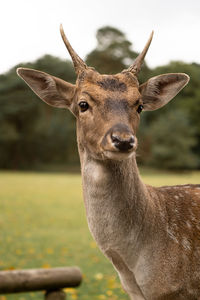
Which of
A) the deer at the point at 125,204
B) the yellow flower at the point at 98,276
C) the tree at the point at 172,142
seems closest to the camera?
the deer at the point at 125,204

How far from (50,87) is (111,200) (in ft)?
3.03

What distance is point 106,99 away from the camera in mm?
2584

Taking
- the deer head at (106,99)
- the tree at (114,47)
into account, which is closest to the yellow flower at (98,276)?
the deer head at (106,99)

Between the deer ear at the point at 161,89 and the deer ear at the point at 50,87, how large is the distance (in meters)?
0.54

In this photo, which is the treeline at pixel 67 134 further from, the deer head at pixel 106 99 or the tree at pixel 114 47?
the deer head at pixel 106 99

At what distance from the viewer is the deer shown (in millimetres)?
2623

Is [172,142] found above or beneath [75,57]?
beneath

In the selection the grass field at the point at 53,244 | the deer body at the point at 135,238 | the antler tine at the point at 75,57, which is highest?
the antler tine at the point at 75,57

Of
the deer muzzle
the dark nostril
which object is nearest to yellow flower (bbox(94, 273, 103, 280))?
the deer muzzle

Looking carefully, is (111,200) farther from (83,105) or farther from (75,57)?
(75,57)

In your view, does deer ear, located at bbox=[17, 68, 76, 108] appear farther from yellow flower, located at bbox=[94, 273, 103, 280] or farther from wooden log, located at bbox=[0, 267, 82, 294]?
yellow flower, located at bbox=[94, 273, 103, 280]

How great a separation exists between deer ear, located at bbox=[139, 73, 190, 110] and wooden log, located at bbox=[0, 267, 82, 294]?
2.20m

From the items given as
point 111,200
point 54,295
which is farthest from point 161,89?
point 54,295

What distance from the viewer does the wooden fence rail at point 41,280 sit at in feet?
13.4
